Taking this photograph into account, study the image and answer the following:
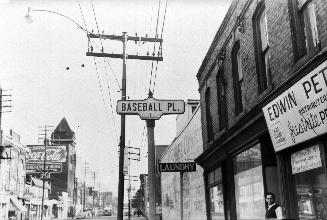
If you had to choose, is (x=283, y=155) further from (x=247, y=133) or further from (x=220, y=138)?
(x=220, y=138)

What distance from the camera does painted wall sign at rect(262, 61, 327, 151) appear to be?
6.71m

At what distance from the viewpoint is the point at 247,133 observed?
10992 millimetres

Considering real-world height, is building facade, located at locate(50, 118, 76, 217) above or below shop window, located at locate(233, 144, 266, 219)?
above

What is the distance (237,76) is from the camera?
12664mm

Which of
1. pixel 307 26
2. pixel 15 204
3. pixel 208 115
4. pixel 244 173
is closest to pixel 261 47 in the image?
pixel 307 26

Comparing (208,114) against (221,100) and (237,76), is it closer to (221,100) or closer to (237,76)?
(221,100)

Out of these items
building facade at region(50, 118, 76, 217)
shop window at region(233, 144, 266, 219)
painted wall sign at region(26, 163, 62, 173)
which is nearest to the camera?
shop window at region(233, 144, 266, 219)

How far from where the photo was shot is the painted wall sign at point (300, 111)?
6.71 metres

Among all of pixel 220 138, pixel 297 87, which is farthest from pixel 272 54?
pixel 220 138

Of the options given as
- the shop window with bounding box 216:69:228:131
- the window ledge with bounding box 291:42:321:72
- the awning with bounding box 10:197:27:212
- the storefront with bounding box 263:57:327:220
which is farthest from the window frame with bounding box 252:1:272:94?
the awning with bounding box 10:197:27:212

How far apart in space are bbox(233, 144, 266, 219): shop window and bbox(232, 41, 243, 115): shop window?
4.82ft

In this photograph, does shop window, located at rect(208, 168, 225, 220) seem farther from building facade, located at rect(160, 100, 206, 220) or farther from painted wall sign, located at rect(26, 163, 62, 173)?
painted wall sign, located at rect(26, 163, 62, 173)

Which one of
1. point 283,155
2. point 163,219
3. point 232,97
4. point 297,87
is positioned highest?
point 232,97

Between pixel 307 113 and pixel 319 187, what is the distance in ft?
4.66
